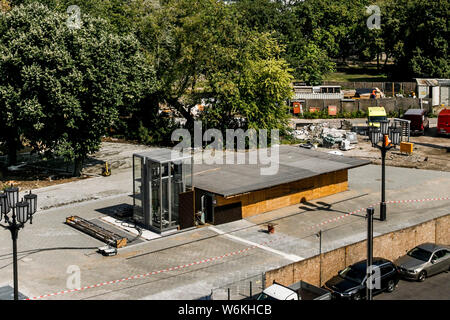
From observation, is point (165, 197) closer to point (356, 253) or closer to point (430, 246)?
point (356, 253)

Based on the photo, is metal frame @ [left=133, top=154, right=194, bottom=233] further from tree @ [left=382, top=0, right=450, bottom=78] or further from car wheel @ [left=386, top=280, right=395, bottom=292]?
tree @ [left=382, top=0, right=450, bottom=78]

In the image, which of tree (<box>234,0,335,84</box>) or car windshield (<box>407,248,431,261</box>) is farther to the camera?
tree (<box>234,0,335,84</box>)

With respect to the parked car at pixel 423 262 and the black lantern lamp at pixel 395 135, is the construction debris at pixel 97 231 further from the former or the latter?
the black lantern lamp at pixel 395 135

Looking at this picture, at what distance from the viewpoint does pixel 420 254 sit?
25.9 metres

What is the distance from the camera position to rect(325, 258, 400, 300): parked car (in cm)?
2242

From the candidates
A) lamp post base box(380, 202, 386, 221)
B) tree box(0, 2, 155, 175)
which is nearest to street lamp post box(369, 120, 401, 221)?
lamp post base box(380, 202, 386, 221)

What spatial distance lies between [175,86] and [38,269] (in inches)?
1155

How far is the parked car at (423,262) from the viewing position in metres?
25.0

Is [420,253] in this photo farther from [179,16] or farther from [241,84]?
[179,16]

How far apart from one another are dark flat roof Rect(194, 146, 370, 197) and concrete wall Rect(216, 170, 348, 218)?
0.69 m
